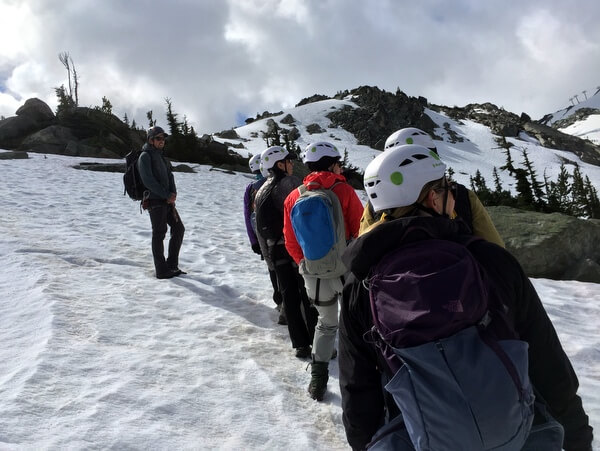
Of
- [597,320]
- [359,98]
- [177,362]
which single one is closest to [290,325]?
[177,362]

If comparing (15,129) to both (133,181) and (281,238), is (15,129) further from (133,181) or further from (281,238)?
(281,238)

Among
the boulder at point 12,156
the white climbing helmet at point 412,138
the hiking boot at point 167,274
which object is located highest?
the boulder at point 12,156

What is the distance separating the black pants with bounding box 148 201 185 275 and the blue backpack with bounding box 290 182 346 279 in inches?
150

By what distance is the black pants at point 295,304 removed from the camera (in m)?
4.55

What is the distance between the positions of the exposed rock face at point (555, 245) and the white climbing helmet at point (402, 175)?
773 centimetres

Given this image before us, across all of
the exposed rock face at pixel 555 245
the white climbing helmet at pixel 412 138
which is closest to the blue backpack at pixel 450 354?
the white climbing helmet at pixel 412 138

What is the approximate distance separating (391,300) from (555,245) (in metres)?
8.98

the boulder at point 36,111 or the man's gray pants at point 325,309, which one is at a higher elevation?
the boulder at point 36,111

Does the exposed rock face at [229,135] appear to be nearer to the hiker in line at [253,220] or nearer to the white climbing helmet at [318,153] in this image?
the hiker in line at [253,220]

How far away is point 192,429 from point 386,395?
6.48ft

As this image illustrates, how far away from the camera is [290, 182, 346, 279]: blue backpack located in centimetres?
348

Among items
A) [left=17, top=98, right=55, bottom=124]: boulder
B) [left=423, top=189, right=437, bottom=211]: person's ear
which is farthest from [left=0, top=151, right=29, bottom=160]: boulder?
[left=423, top=189, right=437, bottom=211]: person's ear

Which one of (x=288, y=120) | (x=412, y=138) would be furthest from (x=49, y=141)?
(x=288, y=120)

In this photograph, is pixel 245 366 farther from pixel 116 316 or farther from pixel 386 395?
pixel 386 395
